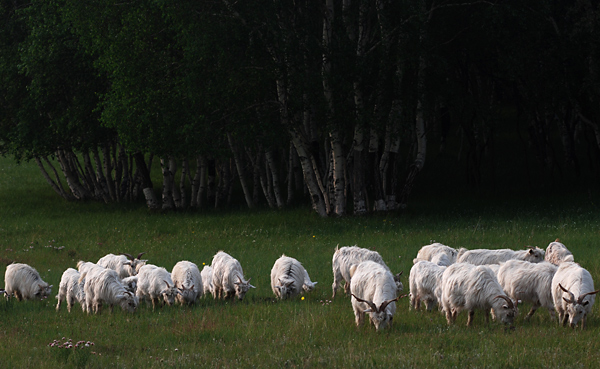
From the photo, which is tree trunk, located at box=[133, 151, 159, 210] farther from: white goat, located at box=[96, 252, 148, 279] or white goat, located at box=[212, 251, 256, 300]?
white goat, located at box=[212, 251, 256, 300]

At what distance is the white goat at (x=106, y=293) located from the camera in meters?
12.3

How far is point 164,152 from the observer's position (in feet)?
80.3

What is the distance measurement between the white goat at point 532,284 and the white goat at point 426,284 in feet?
3.71

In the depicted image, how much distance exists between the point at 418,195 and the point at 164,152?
15.0 metres

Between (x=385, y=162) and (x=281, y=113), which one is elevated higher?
(x=281, y=113)

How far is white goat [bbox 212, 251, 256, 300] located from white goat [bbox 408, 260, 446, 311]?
3444 millimetres

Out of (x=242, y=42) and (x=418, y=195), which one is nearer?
(x=242, y=42)

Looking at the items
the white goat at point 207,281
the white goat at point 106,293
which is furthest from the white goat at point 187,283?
the white goat at point 106,293

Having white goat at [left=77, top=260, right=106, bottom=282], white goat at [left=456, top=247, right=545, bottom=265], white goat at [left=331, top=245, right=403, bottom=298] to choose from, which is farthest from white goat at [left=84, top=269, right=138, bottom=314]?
white goat at [left=456, top=247, right=545, bottom=265]

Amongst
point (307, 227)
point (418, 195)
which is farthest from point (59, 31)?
point (418, 195)

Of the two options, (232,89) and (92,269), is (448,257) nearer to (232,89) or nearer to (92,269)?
(92,269)

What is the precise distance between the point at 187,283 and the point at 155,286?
0.64 meters

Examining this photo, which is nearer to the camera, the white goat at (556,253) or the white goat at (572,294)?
the white goat at (572,294)

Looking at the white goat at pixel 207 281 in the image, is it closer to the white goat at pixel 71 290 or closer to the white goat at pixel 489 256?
the white goat at pixel 71 290
